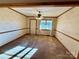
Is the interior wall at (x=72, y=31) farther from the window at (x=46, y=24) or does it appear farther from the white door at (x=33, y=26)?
the white door at (x=33, y=26)

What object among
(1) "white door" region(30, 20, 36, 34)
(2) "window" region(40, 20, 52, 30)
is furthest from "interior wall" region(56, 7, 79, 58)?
(1) "white door" region(30, 20, 36, 34)

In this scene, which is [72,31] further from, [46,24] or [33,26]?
[33,26]

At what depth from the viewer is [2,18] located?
4.42 m

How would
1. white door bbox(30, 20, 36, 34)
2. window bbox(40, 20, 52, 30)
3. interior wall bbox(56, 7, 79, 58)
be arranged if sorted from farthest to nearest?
1. white door bbox(30, 20, 36, 34)
2. window bbox(40, 20, 52, 30)
3. interior wall bbox(56, 7, 79, 58)

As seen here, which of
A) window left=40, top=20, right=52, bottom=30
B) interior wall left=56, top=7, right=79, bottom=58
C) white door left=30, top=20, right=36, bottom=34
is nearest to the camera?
interior wall left=56, top=7, right=79, bottom=58

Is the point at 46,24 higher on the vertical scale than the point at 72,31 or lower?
higher

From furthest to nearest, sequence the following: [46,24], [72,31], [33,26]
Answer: [33,26], [46,24], [72,31]

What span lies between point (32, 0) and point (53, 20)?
22.9ft

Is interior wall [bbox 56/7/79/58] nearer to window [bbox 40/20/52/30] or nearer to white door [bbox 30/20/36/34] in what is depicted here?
window [bbox 40/20/52/30]

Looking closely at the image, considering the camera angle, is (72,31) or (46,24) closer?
(72,31)

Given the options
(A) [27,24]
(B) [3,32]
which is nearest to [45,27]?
(A) [27,24]

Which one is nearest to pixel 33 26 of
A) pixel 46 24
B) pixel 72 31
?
pixel 46 24

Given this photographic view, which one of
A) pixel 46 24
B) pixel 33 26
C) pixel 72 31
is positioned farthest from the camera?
pixel 33 26

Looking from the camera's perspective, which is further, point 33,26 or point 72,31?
point 33,26
